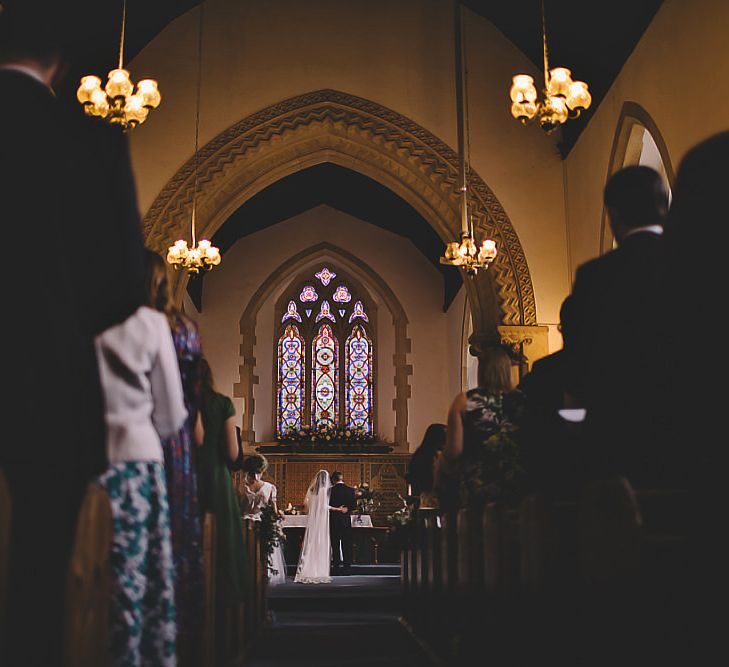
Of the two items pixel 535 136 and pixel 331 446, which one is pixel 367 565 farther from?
pixel 535 136

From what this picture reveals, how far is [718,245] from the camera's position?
1.77m

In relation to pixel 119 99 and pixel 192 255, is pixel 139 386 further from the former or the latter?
pixel 192 255

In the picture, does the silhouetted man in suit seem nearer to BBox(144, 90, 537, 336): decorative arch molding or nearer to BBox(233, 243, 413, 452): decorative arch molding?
BBox(144, 90, 537, 336): decorative arch molding

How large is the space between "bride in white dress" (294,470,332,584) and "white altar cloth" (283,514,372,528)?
1.33 metres

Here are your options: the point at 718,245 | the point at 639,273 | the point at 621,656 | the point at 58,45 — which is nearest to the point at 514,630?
the point at 621,656

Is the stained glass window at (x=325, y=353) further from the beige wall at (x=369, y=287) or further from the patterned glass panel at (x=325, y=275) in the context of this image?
the beige wall at (x=369, y=287)

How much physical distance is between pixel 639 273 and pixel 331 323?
539 inches

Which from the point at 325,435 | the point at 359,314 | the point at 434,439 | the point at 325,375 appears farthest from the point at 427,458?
the point at 359,314

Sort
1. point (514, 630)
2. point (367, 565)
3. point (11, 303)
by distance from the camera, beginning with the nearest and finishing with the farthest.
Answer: point (11, 303), point (514, 630), point (367, 565)

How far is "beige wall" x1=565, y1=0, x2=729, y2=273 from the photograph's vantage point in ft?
20.2

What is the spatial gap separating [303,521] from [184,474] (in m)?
9.97

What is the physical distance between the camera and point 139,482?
183 centimetres

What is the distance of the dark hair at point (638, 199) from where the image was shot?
2.43 m

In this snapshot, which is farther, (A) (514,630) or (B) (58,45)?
(A) (514,630)
